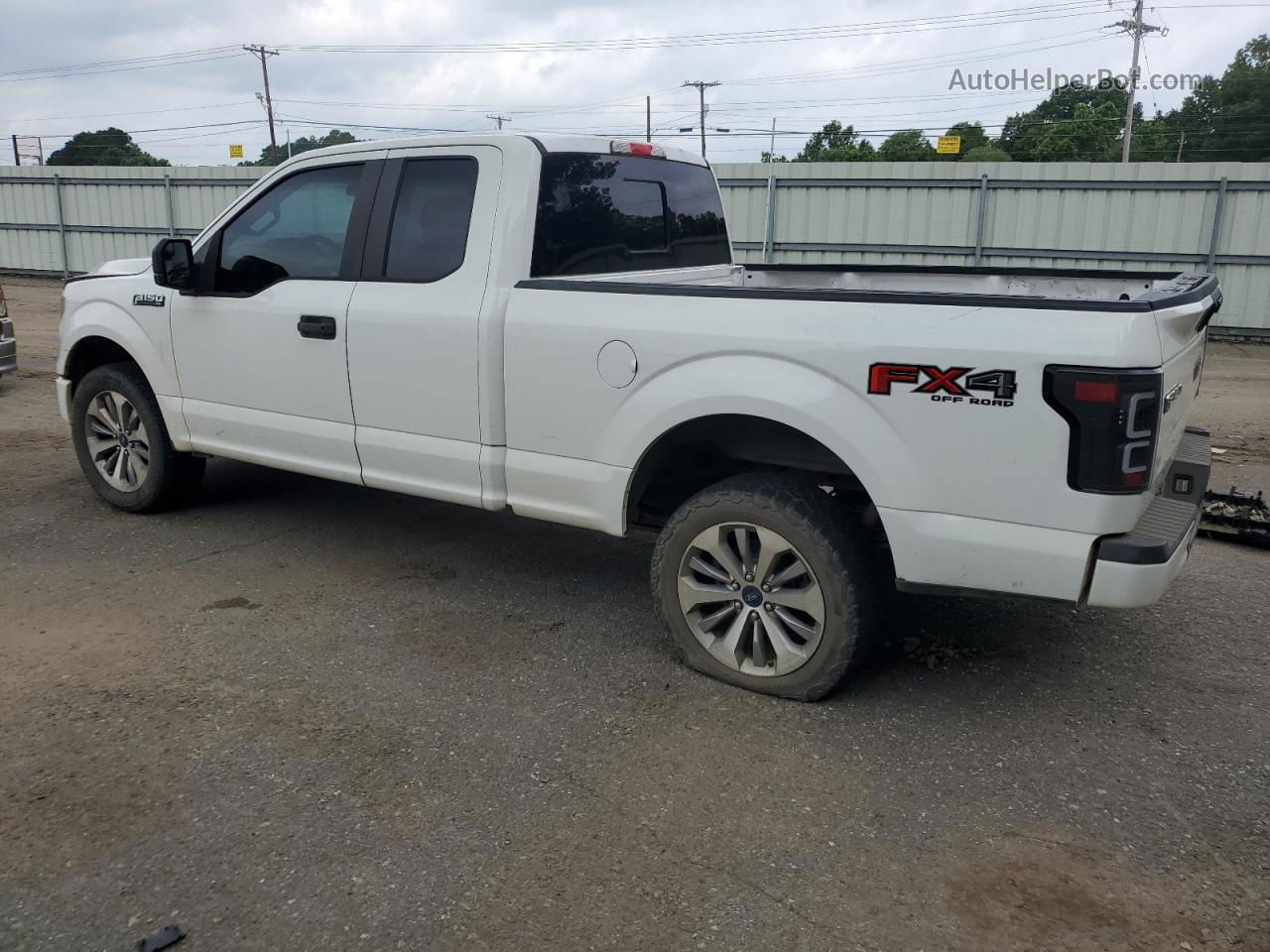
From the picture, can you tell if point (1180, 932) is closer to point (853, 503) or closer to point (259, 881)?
point (853, 503)

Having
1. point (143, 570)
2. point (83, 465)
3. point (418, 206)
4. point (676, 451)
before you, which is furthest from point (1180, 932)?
point (83, 465)

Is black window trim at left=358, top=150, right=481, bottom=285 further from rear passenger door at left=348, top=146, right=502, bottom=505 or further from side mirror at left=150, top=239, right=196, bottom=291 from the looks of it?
side mirror at left=150, top=239, right=196, bottom=291

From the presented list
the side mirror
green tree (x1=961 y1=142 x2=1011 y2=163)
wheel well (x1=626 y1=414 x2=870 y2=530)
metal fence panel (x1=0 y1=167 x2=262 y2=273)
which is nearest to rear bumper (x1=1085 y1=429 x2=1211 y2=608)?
wheel well (x1=626 y1=414 x2=870 y2=530)

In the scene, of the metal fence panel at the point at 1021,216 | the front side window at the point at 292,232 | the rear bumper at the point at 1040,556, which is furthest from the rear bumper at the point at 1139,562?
the metal fence panel at the point at 1021,216

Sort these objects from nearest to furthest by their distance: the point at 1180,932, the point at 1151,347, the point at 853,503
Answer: the point at 1180,932, the point at 1151,347, the point at 853,503

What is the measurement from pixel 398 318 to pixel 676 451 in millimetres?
1336

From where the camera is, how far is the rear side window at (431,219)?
4.35m

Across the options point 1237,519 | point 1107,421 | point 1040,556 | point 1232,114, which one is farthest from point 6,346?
point 1232,114

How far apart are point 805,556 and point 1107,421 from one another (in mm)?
1090

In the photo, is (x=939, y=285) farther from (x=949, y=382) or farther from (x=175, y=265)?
(x=175, y=265)

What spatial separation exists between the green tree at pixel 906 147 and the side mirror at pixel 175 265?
204 feet

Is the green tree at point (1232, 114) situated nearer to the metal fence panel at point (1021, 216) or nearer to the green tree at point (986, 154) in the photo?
the green tree at point (986, 154)

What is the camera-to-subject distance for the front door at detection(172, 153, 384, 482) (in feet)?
15.4

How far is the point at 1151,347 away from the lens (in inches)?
116
